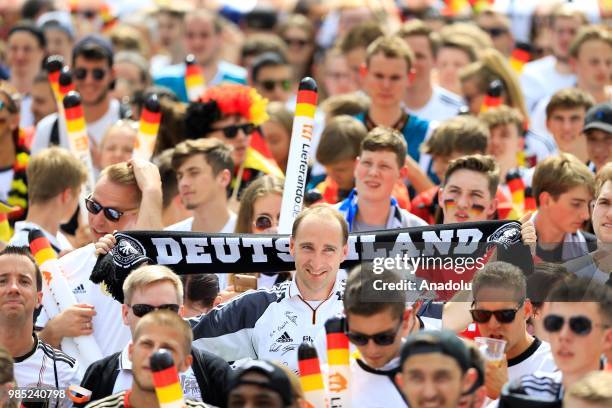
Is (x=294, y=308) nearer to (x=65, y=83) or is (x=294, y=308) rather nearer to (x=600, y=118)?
(x=600, y=118)

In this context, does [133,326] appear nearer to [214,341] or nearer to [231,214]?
[214,341]

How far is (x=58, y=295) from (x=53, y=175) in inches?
51.6

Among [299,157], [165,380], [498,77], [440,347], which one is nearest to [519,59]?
[498,77]

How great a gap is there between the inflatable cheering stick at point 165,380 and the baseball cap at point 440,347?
982 mm

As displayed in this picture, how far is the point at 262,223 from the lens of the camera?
10.0m

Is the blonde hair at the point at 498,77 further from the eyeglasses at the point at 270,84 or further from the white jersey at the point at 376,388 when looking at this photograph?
the white jersey at the point at 376,388

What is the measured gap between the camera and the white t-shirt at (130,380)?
800cm

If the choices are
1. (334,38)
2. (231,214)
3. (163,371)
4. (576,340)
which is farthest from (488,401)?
(334,38)

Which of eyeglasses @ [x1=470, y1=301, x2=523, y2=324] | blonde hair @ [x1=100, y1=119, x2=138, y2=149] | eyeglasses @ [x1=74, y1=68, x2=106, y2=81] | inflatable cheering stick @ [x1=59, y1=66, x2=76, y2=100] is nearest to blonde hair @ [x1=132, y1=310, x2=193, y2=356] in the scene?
eyeglasses @ [x1=470, y1=301, x2=523, y2=324]

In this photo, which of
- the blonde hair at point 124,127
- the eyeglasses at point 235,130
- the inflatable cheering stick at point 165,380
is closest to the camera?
the inflatable cheering stick at point 165,380

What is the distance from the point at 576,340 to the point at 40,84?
8.23 meters

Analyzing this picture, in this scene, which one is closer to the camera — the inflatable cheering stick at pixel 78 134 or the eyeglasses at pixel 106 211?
the eyeglasses at pixel 106 211

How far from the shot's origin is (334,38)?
18.1m

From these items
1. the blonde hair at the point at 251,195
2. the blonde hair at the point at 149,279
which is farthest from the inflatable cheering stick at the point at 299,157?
the blonde hair at the point at 149,279
